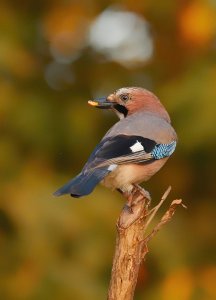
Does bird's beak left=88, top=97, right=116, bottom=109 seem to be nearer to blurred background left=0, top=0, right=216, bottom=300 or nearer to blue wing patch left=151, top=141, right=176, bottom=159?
blue wing patch left=151, top=141, right=176, bottom=159

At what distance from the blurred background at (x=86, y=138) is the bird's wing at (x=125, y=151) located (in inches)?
97.8

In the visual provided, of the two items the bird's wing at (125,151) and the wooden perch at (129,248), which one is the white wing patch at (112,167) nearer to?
the bird's wing at (125,151)

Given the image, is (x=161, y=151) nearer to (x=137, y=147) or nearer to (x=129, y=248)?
(x=137, y=147)

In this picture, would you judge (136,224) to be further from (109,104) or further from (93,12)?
(93,12)

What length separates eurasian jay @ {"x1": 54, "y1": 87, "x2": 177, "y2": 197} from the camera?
5.23 m

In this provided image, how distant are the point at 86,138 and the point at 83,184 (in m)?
4.42

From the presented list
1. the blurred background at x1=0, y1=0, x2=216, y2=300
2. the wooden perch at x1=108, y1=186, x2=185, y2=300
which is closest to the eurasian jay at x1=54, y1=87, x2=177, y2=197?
the wooden perch at x1=108, y1=186, x2=185, y2=300

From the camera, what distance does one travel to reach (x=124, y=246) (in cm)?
464

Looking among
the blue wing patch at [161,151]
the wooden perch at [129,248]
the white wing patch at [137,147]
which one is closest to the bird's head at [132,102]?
the blue wing patch at [161,151]

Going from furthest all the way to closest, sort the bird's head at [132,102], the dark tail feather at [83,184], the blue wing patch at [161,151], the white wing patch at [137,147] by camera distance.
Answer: the bird's head at [132,102] → the blue wing patch at [161,151] → the white wing patch at [137,147] → the dark tail feather at [83,184]

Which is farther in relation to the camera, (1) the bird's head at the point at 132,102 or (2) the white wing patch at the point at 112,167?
(1) the bird's head at the point at 132,102

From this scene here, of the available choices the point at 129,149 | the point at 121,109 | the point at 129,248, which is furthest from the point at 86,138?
the point at 129,248

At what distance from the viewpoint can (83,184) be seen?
5.00 meters

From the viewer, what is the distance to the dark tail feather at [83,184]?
4887 mm
